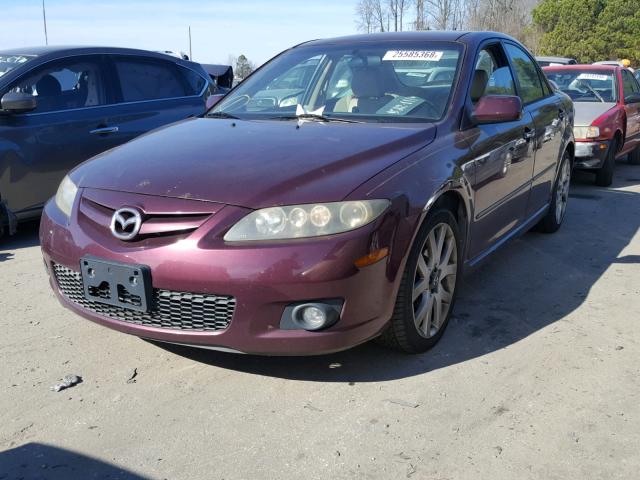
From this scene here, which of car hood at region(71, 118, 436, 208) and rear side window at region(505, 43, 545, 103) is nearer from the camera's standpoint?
car hood at region(71, 118, 436, 208)

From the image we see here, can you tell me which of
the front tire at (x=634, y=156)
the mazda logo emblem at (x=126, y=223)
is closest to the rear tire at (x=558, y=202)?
the mazda logo emblem at (x=126, y=223)

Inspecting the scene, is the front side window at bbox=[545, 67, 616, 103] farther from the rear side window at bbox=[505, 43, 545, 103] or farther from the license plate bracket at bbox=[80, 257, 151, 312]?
the license plate bracket at bbox=[80, 257, 151, 312]

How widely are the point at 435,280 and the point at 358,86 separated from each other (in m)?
1.37

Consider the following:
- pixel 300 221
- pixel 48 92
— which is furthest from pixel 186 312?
pixel 48 92

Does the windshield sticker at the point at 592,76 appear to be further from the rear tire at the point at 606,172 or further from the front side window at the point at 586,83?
the rear tire at the point at 606,172

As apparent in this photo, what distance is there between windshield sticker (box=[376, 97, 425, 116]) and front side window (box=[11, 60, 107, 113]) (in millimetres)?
3072

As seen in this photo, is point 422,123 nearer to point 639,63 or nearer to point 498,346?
point 498,346

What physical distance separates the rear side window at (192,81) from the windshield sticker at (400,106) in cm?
351

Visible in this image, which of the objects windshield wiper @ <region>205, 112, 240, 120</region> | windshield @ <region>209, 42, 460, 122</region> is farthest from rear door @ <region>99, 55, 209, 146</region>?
windshield @ <region>209, 42, 460, 122</region>

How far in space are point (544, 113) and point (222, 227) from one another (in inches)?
127

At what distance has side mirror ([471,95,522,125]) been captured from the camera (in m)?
3.70

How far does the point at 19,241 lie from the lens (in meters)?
5.52

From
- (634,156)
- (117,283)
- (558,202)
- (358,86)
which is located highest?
(358,86)

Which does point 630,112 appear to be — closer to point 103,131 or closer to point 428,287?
point 103,131
